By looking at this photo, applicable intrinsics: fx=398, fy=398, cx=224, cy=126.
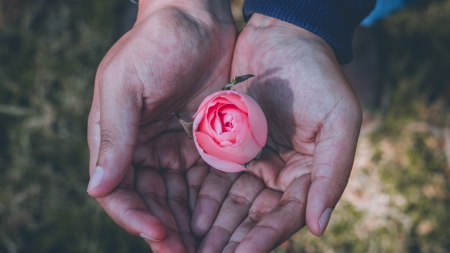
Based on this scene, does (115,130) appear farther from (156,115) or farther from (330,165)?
(330,165)

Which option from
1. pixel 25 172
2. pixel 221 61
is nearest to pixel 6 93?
pixel 25 172

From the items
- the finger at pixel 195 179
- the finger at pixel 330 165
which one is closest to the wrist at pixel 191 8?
the finger at pixel 195 179

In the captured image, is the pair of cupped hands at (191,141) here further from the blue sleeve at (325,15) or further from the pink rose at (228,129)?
the pink rose at (228,129)

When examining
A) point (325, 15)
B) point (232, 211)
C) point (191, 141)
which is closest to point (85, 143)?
point (191, 141)

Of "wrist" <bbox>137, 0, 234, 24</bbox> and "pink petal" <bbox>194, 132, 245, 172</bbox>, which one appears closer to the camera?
"pink petal" <bbox>194, 132, 245, 172</bbox>

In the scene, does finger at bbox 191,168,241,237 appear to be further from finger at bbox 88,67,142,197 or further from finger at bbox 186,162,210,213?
finger at bbox 88,67,142,197

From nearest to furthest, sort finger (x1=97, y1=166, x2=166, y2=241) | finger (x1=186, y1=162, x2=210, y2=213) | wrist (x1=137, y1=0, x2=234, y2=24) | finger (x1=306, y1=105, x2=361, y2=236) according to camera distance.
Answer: finger (x1=97, y1=166, x2=166, y2=241), finger (x1=306, y1=105, x2=361, y2=236), finger (x1=186, y1=162, x2=210, y2=213), wrist (x1=137, y1=0, x2=234, y2=24)

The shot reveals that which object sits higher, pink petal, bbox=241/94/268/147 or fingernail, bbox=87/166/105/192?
pink petal, bbox=241/94/268/147

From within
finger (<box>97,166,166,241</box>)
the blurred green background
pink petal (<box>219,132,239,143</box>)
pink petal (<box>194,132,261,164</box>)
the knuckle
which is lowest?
the blurred green background

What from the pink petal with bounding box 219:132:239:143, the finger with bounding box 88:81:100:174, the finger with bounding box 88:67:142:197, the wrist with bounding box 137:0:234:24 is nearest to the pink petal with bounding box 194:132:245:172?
the pink petal with bounding box 219:132:239:143
